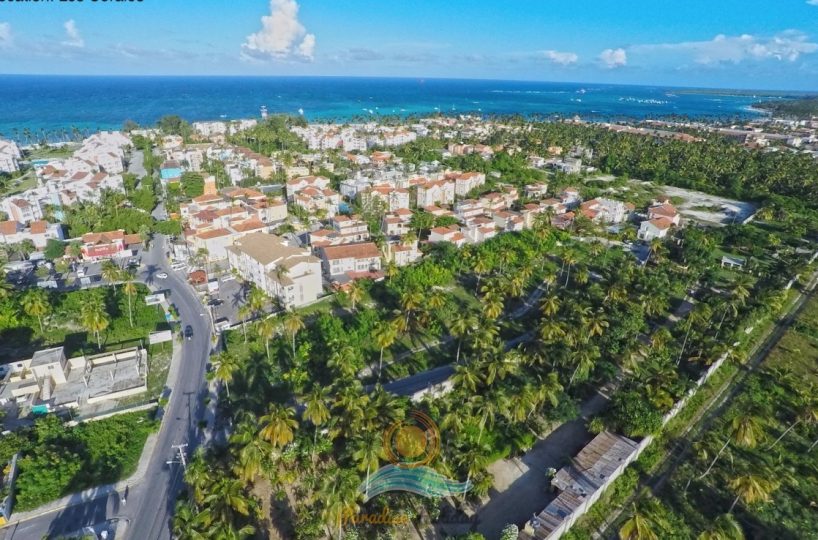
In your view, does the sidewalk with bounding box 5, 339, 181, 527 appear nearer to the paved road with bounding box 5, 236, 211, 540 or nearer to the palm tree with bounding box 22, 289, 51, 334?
the paved road with bounding box 5, 236, 211, 540

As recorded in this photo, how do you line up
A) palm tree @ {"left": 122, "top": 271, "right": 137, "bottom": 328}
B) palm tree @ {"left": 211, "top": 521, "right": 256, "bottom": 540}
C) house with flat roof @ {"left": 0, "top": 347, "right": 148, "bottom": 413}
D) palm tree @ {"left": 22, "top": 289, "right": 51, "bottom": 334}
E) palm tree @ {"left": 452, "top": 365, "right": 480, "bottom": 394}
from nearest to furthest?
1. palm tree @ {"left": 211, "top": 521, "right": 256, "bottom": 540}
2. palm tree @ {"left": 452, "top": 365, "right": 480, "bottom": 394}
3. house with flat roof @ {"left": 0, "top": 347, "right": 148, "bottom": 413}
4. palm tree @ {"left": 22, "top": 289, "right": 51, "bottom": 334}
5. palm tree @ {"left": 122, "top": 271, "right": 137, "bottom": 328}

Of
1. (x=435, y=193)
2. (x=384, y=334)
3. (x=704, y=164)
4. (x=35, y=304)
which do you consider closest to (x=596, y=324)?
(x=384, y=334)

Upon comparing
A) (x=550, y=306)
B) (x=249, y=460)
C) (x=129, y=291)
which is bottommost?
(x=249, y=460)

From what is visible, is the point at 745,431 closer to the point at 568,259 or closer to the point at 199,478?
the point at 568,259

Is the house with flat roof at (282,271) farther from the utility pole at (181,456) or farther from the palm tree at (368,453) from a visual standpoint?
the palm tree at (368,453)

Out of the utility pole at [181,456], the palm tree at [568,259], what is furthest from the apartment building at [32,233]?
the palm tree at [568,259]

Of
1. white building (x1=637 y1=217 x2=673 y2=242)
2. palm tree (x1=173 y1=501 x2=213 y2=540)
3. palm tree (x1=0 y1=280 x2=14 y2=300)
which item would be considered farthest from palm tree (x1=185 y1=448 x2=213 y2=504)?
white building (x1=637 y1=217 x2=673 y2=242)
